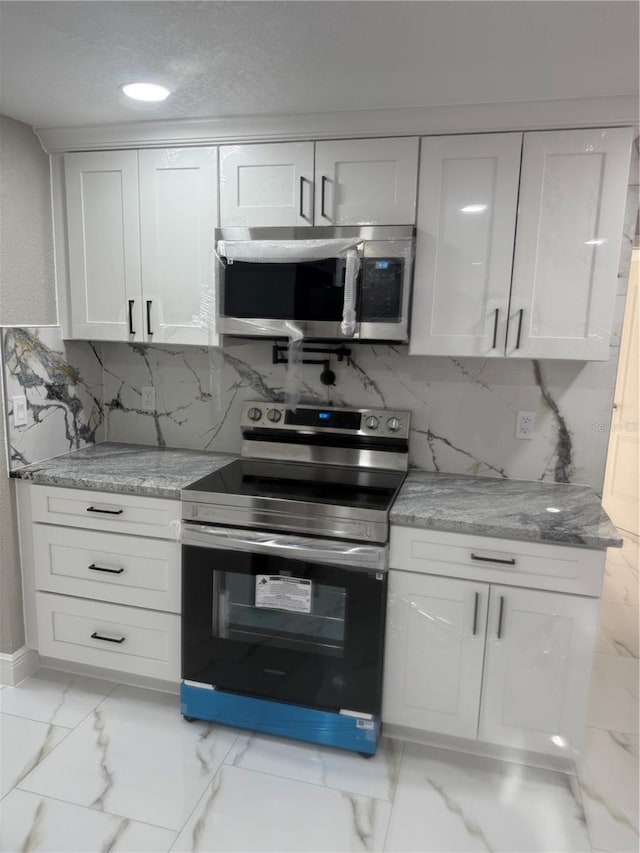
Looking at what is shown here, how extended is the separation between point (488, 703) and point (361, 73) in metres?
2.07

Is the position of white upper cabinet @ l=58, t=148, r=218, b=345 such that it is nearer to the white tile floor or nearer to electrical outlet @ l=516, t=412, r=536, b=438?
electrical outlet @ l=516, t=412, r=536, b=438

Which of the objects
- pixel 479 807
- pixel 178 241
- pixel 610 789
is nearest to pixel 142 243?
pixel 178 241

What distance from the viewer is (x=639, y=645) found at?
2.82m

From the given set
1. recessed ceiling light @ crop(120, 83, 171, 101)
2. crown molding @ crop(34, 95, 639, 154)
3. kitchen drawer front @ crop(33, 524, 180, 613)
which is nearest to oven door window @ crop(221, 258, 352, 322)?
crown molding @ crop(34, 95, 639, 154)

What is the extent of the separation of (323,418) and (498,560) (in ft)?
3.17

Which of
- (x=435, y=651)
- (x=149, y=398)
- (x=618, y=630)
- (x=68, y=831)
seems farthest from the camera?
(x=618, y=630)

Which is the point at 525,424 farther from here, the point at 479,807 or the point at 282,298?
the point at 479,807

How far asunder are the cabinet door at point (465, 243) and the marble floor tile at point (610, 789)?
59.9 inches

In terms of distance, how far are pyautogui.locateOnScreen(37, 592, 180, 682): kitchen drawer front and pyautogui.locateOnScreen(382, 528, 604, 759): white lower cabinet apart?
0.86 meters

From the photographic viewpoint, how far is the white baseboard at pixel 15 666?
2.37 meters

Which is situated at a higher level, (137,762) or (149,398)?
(149,398)

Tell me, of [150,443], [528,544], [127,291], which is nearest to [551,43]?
[528,544]

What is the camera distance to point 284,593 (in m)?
2.00

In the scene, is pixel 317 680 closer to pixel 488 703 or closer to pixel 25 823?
pixel 488 703
